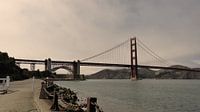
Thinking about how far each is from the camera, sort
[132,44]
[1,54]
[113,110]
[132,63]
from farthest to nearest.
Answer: [132,44]
[132,63]
[1,54]
[113,110]

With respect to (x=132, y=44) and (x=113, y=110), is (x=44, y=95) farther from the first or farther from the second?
(x=132, y=44)

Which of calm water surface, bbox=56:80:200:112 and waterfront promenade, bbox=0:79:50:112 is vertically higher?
waterfront promenade, bbox=0:79:50:112

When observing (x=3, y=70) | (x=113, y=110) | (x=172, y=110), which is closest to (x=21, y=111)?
(x=113, y=110)

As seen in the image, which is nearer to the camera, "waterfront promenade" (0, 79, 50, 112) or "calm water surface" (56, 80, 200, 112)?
"waterfront promenade" (0, 79, 50, 112)

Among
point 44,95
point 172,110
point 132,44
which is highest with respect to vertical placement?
point 132,44

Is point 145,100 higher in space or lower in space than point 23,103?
lower

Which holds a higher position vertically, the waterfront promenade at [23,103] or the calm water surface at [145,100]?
the waterfront promenade at [23,103]

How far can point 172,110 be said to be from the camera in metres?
23.0

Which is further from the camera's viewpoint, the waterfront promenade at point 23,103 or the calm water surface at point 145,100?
the calm water surface at point 145,100

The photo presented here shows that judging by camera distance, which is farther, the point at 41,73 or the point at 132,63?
the point at 41,73

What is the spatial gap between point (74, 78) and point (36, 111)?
11887cm

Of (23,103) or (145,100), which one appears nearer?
(23,103)

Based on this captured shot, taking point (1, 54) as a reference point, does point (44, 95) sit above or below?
below

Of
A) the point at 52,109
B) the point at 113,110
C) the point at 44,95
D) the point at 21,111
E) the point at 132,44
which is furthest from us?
the point at 132,44
